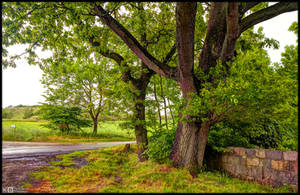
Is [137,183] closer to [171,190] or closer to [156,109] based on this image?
[171,190]

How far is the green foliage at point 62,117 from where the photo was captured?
15211mm

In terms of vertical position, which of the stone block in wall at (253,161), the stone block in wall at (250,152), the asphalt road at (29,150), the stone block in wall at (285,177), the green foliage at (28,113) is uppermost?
the green foliage at (28,113)

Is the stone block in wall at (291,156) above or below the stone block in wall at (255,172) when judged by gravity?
above

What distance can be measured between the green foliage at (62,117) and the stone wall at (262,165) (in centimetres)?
1495

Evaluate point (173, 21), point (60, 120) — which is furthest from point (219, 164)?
point (60, 120)

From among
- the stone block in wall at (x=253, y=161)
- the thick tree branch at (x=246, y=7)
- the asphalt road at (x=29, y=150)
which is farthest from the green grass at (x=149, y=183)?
the thick tree branch at (x=246, y=7)

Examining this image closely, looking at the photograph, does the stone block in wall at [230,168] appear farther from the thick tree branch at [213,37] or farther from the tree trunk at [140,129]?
the tree trunk at [140,129]

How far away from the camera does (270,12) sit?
388cm

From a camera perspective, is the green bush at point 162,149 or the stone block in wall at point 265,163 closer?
the stone block in wall at point 265,163

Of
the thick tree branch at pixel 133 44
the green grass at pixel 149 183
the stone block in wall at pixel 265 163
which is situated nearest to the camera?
the green grass at pixel 149 183

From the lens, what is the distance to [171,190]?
3.28 meters

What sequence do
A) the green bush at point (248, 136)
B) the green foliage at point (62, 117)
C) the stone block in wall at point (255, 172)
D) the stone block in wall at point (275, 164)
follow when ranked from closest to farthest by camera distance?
the stone block in wall at point (275, 164) → the stone block in wall at point (255, 172) → the green bush at point (248, 136) → the green foliage at point (62, 117)

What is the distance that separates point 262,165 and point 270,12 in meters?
3.97

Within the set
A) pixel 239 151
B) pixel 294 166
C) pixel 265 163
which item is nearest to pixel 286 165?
pixel 294 166
